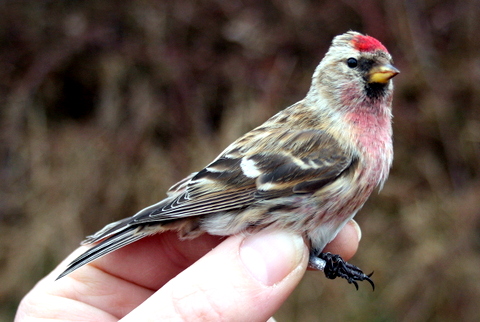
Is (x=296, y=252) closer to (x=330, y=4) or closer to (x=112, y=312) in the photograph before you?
(x=112, y=312)

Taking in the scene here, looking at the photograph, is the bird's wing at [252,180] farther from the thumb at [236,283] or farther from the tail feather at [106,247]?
the thumb at [236,283]

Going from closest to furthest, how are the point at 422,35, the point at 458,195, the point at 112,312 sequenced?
1. the point at 112,312
2. the point at 458,195
3. the point at 422,35

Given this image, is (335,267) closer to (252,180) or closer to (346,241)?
(346,241)

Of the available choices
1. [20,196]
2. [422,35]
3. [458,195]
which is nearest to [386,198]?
[458,195]

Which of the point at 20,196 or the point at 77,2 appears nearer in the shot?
the point at 20,196

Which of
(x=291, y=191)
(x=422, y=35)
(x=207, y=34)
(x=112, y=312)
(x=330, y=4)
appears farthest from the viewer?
(x=207, y=34)

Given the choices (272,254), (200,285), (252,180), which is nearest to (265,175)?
(252,180)

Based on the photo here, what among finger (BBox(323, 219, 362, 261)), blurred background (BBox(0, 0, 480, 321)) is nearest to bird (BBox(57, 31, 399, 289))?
finger (BBox(323, 219, 362, 261))
